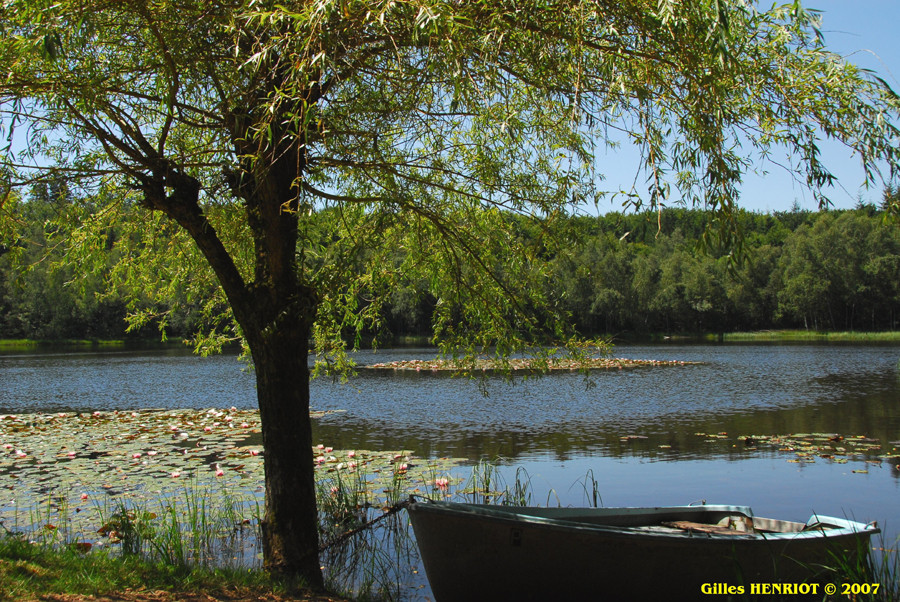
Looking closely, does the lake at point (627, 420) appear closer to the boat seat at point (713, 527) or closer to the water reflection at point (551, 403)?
A: the water reflection at point (551, 403)

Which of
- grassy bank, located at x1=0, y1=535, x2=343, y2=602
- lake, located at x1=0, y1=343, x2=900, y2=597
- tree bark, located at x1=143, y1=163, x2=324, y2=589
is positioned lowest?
lake, located at x1=0, y1=343, x2=900, y2=597

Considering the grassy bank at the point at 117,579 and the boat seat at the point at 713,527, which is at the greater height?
the grassy bank at the point at 117,579

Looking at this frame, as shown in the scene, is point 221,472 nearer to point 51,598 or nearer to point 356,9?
point 51,598

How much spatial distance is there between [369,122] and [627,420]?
44.5ft

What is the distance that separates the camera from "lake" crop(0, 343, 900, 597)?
33.1 ft

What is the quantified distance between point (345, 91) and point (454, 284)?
2115 millimetres

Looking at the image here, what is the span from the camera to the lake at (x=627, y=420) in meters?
10.1

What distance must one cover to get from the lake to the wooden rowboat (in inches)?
64.3

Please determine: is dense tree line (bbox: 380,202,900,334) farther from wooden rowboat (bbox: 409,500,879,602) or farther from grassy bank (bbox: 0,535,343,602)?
grassy bank (bbox: 0,535,343,602)

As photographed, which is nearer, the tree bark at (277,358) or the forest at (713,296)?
the tree bark at (277,358)

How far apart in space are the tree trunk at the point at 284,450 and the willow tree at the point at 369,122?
0.7 inches

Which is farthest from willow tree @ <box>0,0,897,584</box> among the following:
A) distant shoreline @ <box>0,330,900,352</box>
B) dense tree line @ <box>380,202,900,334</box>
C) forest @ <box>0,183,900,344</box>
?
dense tree line @ <box>380,202,900,334</box>

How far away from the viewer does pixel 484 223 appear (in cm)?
677

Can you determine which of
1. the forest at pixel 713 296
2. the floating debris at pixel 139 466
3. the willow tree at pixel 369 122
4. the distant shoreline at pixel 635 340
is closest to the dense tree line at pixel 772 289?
the forest at pixel 713 296
